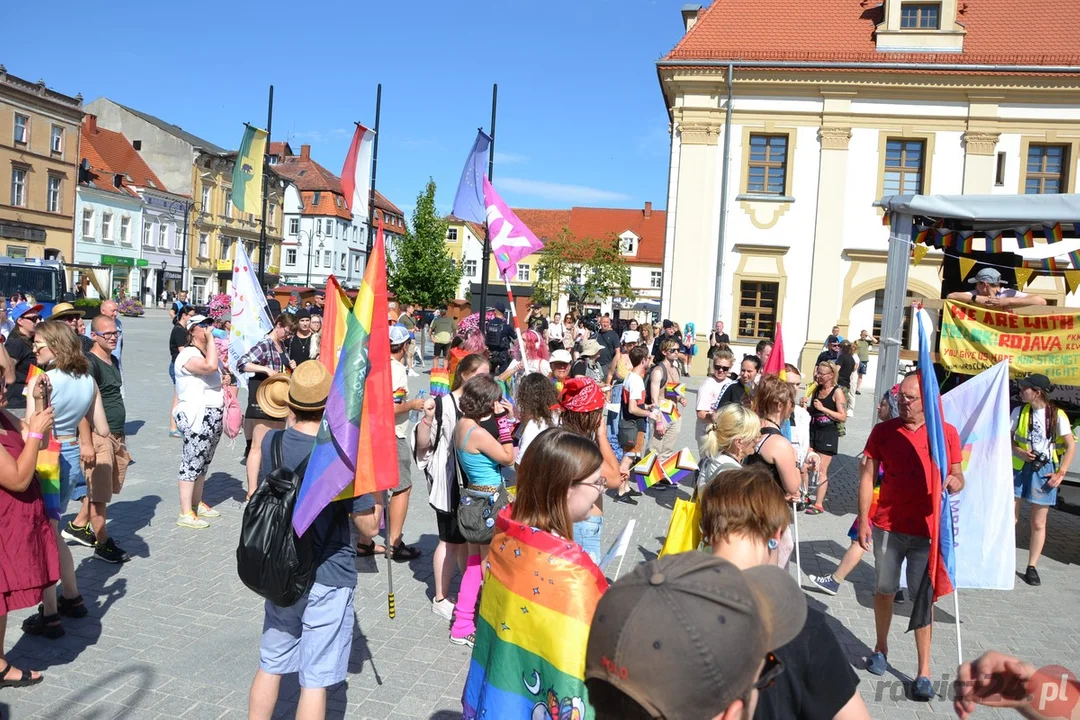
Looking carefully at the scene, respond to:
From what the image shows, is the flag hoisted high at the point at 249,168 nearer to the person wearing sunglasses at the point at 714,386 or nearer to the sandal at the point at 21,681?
the person wearing sunglasses at the point at 714,386

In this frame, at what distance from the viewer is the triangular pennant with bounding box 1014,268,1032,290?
8.97m

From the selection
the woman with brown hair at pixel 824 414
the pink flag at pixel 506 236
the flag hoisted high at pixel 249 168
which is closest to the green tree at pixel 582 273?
the flag hoisted high at pixel 249 168

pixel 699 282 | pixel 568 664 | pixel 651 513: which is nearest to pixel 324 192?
pixel 699 282

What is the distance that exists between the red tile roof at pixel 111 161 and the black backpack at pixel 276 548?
5261cm

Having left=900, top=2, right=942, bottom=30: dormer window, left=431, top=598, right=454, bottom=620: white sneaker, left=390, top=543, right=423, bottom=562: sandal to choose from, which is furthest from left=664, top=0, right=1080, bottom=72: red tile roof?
left=431, top=598, right=454, bottom=620: white sneaker

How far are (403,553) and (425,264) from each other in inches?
1186

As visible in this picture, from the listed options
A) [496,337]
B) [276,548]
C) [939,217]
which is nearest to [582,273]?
[496,337]

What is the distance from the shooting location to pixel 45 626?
183 inches

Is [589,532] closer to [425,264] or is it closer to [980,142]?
[980,142]

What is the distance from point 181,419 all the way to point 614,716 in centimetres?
618

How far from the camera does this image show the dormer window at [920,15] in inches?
958

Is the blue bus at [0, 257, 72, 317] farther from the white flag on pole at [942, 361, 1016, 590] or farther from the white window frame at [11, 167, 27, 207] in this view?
the white flag on pole at [942, 361, 1016, 590]

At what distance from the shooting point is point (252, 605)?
5340mm

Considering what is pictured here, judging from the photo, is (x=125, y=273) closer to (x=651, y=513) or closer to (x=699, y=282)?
(x=699, y=282)
